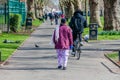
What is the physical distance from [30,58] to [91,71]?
4.48 meters

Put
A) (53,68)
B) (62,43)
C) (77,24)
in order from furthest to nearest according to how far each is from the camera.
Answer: (77,24) < (53,68) < (62,43)

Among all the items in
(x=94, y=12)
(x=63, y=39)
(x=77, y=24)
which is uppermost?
(x=94, y=12)

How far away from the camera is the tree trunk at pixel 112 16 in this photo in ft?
116

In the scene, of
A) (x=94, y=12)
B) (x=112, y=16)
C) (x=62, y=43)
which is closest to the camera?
(x=62, y=43)

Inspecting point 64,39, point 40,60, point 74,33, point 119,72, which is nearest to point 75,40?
Result: point 74,33

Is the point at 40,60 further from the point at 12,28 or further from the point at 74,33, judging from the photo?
the point at 12,28

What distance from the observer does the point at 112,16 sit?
35.5 metres

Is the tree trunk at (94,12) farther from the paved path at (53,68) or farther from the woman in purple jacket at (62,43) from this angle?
the woman in purple jacket at (62,43)

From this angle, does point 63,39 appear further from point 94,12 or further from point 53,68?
point 94,12

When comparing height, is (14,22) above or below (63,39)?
above

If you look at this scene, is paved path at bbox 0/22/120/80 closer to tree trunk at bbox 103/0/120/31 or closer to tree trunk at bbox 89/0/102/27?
tree trunk at bbox 103/0/120/31

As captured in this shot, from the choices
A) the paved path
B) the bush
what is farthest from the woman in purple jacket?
the bush

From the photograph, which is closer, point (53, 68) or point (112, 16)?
point (53, 68)

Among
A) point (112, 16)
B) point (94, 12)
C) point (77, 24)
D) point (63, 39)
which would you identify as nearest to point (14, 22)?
point (112, 16)
